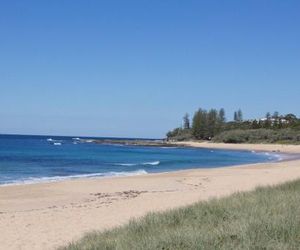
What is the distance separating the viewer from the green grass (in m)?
6.92

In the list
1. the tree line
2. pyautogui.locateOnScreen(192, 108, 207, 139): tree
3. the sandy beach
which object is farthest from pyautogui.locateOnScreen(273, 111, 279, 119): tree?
the sandy beach

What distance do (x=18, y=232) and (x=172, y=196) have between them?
8.90 m

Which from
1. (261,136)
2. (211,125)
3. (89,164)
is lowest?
(89,164)

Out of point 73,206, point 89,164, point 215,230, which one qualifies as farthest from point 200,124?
point 215,230

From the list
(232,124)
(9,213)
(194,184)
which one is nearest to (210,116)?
(232,124)

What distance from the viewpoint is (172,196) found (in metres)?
20.8

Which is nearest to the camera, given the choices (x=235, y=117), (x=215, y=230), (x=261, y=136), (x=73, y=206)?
(x=215, y=230)

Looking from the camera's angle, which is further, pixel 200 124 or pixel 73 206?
pixel 200 124

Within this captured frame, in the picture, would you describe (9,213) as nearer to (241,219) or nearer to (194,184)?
(241,219)

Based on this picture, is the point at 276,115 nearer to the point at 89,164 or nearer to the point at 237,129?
the point at 237,129

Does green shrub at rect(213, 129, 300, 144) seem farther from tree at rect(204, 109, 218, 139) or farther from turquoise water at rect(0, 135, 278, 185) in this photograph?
turquoise water at rect(0, 135, 278, 185)

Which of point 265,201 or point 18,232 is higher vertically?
point 265,201

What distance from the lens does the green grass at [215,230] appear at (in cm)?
692

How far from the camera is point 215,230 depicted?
765 cm
